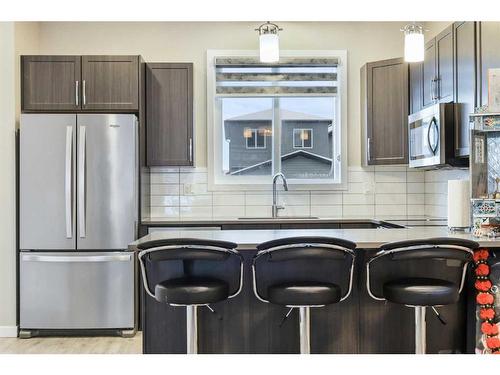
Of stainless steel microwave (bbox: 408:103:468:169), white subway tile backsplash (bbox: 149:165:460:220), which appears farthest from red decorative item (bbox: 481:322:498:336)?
white subway tile backsplash (bbox: 149:165:460:220)

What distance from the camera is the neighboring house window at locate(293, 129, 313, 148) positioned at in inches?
198

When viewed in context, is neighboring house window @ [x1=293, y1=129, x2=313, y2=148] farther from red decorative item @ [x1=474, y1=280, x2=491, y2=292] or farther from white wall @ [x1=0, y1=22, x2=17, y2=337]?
red decorative item @ [x1=474, y1=280, x2=491, y2=292]

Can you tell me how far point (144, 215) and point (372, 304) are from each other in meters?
2.42

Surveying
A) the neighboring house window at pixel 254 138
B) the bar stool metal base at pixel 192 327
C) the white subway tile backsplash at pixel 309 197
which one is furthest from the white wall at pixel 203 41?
the bar stool metal base at pixel 192 327

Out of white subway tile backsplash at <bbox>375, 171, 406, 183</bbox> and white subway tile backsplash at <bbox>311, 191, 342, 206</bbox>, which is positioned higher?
white subway tile backsplash at <bbox>375, 171, 406, 183</bbox>

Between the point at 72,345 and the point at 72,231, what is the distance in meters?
0.87

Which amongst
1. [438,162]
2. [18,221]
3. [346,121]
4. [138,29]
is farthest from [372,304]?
[138,29]

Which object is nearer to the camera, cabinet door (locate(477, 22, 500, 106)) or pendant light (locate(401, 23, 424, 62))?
cabinet door (locate(477, 22, 500, 106))

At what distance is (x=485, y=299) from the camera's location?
248 centimetres

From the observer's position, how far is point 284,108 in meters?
5.02

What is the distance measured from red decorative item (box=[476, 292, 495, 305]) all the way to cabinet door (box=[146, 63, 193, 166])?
277cm

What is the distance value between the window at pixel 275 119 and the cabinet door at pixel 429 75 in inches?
39.8

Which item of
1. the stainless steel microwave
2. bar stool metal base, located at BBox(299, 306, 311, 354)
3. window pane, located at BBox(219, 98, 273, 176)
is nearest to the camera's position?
bar stool metal base, located at BBox(299, 306, 311, 354)

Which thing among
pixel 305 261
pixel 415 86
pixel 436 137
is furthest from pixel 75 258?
pixel 415 86
